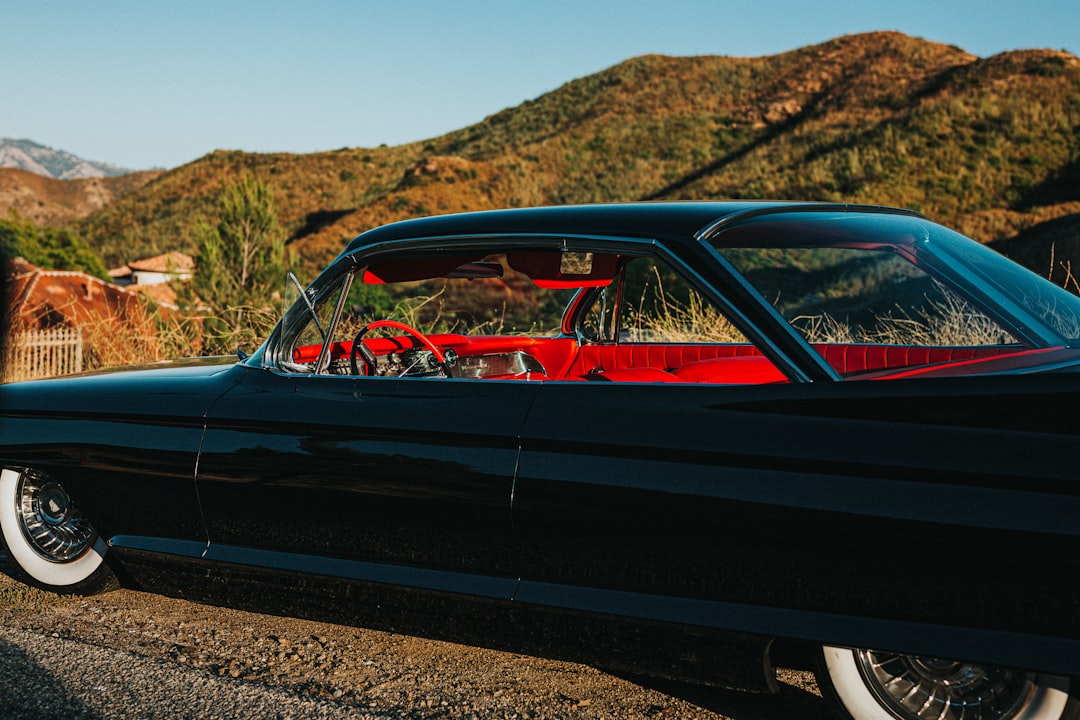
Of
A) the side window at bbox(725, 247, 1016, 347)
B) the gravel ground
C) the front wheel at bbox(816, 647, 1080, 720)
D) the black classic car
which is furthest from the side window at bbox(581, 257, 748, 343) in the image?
the side window at bbox(725, 247, 1016, 347)

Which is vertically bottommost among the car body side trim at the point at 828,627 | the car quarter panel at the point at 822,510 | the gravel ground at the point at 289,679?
the gravel ground at the point at 289,679

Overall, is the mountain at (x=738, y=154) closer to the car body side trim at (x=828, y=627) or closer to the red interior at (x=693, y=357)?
the red interior at (x=693, y=357)

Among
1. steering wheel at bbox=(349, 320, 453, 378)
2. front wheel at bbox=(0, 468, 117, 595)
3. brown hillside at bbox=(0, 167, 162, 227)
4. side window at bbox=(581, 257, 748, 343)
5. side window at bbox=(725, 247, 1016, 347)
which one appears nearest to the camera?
steering wheel at bbox=(349, 320, 453, 378)

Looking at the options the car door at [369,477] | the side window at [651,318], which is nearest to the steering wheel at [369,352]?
the car door at [369,477]

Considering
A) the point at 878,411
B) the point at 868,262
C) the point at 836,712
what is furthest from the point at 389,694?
the point at 868,262

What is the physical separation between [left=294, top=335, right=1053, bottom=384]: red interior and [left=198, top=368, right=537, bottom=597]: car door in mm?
398

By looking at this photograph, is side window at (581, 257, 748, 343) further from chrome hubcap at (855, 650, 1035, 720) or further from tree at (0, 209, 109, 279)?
tree at (0, 209, 109, 279)

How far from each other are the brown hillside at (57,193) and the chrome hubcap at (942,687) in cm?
11983

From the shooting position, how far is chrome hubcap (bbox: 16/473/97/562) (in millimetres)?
3660

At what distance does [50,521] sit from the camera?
3.71 metres

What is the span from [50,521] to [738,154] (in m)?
52.0

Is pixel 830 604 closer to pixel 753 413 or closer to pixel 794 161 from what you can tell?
pixel 753 413

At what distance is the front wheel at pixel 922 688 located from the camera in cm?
225

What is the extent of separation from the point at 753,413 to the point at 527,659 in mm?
1231
